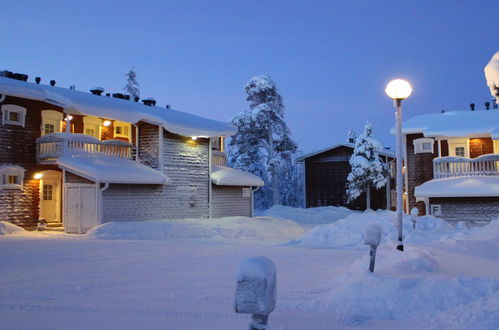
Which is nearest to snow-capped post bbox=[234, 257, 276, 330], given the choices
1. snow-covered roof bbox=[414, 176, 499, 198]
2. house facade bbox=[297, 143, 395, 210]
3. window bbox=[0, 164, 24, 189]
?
window bbox=[0, 164, 24, 189]

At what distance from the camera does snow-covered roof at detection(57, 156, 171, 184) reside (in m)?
20.8

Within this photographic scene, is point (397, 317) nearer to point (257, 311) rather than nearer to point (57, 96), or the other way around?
point (257, 311)

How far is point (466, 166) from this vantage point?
80.8ft

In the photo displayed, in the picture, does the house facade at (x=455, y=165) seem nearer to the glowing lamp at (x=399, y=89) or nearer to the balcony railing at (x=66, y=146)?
the glowing lamp at (x=399, y=89)

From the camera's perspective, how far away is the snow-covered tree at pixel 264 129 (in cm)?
4128

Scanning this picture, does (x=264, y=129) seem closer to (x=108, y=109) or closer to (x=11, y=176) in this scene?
(x=108, y=109)

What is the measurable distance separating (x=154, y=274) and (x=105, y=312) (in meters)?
3.28

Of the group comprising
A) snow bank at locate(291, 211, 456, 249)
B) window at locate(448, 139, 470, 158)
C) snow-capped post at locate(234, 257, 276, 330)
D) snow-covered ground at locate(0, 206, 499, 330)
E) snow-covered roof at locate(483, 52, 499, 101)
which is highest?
window at locate(448, 139, 470, 158)

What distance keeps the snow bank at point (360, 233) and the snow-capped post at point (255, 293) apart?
11733 millimetres

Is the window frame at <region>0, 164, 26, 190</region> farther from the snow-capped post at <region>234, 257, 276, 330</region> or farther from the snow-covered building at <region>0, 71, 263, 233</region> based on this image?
the snow-capped post at <region>234, 257, 276, 330</region>

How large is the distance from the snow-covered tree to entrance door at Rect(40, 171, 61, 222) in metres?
19.5

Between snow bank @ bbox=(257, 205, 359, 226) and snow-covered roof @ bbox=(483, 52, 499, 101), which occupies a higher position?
snow-covered roof @ bbox=(483, 52, 499, 101)

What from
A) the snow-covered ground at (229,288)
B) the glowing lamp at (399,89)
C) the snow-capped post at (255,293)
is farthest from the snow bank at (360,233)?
the snow-capped post at (255,293)

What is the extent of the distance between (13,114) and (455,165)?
2061 cm
